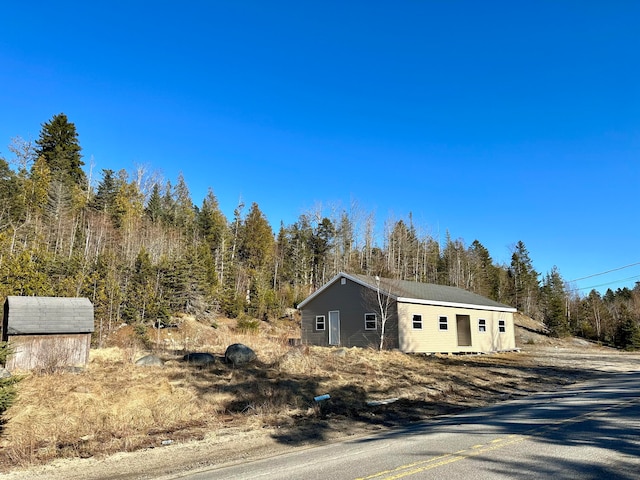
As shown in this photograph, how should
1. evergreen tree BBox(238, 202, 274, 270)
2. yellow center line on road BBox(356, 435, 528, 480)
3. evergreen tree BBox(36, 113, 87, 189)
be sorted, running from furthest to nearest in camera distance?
evergreen tree BBox(238, 202, 274, 270)
evergreen tree BBox(36, 113, 87, 189)
yellow center line on road BBox(356, 435, 528, 480)

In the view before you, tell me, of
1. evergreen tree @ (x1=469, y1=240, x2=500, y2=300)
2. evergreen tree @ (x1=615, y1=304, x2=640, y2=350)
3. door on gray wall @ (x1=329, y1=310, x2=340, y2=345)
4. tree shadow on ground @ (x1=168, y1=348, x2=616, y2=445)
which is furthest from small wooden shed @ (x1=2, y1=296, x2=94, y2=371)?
evergreen tree @ (x1=469, y1=240, x2=500, y2=300)

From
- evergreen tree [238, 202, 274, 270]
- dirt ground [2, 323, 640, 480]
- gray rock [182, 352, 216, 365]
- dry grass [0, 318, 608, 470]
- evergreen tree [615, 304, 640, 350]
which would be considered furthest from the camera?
evergreen tree [238, 202, 274, 270]

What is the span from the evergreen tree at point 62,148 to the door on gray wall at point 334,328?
1478 inches

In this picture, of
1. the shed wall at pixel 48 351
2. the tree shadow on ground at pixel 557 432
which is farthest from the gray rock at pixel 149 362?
the tree shadow on ground at pixel 557 432

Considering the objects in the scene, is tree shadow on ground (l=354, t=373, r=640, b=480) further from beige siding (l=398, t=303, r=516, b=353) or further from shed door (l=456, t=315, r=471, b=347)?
shed door (l=456, t=315, r=471, b=347)

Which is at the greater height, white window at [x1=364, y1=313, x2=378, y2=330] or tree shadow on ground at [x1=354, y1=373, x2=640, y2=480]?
white window at [x1=364, y1=313, x2=378, y2=330]

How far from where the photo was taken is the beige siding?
23.8m

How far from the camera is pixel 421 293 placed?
26438mm

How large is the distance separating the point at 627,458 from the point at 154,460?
6.79m

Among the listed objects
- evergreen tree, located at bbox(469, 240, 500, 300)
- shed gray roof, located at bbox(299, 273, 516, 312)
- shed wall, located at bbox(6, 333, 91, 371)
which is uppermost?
evergreen tree, located at bbox(469, 240, 500, 300)

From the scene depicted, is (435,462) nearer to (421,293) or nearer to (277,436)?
(277,436)

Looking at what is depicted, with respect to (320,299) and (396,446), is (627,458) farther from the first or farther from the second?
(320,299)

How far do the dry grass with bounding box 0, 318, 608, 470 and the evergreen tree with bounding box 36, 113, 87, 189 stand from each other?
40384 mm

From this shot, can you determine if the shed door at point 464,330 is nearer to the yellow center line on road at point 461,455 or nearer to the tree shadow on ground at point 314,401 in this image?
the tree shadow on ground at point 314,401
